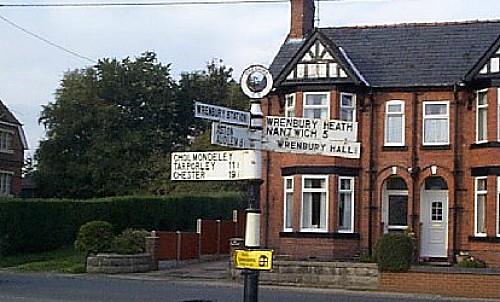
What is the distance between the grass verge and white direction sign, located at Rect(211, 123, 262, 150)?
23279 millimetres

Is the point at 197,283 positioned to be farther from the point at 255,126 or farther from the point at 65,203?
the point at 255,126

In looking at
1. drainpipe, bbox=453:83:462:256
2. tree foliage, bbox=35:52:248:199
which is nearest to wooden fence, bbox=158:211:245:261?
drainpipe, bbox=453:83:462:256

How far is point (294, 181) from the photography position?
109 ft

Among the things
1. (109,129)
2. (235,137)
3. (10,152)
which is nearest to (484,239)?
(235,137)

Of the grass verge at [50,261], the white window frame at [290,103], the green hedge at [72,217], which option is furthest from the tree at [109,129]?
the white window frame at [290,103]

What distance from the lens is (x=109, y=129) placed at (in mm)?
60031

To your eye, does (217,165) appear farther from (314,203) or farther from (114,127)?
(114,127)

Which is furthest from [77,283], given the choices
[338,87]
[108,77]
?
[108,77]

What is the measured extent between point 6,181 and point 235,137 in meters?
52.5

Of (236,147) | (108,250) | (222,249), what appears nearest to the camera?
(236,147)

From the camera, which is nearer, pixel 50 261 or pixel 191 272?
pixel 191 272

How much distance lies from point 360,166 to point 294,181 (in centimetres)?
257

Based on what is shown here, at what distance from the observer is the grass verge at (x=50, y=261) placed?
108 feet

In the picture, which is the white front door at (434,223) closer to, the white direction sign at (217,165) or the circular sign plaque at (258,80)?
the white direction sign at (217,165)
